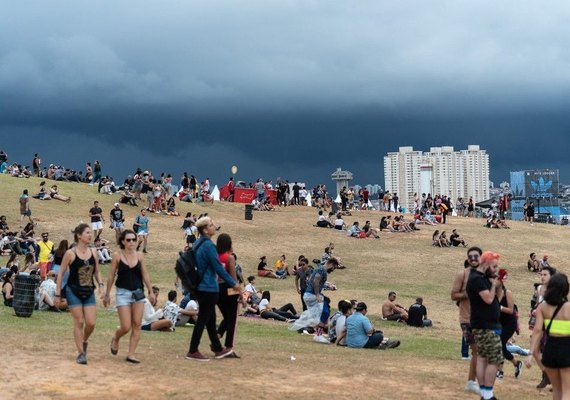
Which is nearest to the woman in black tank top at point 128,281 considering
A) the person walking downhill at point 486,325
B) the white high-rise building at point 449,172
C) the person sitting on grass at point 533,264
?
the person walking downhill at point 486,325

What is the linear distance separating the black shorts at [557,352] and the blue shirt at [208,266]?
178 inches

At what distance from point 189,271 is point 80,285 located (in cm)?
148

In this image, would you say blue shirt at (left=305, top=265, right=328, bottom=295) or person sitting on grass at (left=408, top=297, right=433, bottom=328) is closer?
blue shirt at (left=305, top=265, right=328, bottom=295)

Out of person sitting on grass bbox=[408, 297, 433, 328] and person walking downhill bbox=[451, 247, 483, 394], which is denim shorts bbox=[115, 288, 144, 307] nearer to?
person walking downhill bbox=[451, 247, 483, 394]

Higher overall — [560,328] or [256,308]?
[560,328]

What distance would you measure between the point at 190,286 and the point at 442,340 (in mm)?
8954

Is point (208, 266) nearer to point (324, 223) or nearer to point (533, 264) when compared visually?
point (533, 264)

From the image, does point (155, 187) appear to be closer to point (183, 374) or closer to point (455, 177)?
point (183, 374)

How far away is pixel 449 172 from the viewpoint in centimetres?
18875

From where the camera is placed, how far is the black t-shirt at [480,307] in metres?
9.88

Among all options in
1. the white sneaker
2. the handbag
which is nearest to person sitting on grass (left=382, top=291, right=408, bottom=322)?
the white sneaker

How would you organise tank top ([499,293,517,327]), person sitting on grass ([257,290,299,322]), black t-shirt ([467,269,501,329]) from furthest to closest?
person sitting on grass ([257,290,299,322]) < tank top ([499,293,517,327]) < black t-shirt ([467,269,501,329])

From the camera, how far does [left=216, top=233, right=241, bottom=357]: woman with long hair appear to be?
12094 mm

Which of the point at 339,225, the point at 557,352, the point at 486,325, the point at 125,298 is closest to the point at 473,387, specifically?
the point at 486,325
